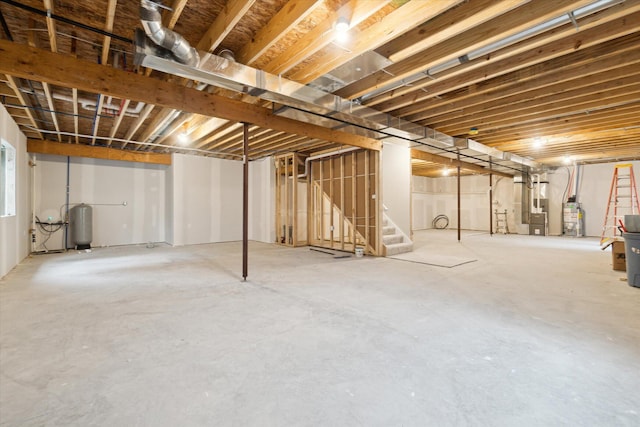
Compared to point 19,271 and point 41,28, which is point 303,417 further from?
point 19,271

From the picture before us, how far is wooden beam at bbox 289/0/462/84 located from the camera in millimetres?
2379

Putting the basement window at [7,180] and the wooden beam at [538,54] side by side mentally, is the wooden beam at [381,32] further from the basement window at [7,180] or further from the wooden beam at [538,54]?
the basement window at [7,180]

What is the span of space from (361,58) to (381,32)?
486 mm

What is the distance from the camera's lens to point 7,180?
5082 millimetres

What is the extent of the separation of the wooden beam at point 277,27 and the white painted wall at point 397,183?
13.2 feet

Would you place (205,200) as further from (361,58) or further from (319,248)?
(361,58)

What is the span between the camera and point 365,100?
179 inches

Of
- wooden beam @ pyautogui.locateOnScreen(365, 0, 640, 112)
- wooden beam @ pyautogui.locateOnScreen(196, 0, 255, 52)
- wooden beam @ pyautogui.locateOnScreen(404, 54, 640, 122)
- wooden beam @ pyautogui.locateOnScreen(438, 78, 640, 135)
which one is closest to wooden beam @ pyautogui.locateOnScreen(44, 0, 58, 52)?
wooden beam @ pyautogui.locateOnScreen(196, 0, 255, 52)

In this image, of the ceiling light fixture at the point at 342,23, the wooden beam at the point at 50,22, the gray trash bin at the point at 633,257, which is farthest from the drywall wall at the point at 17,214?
the gray trash bin at the point at 633,257

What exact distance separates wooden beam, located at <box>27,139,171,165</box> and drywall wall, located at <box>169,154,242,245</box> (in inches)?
26.3

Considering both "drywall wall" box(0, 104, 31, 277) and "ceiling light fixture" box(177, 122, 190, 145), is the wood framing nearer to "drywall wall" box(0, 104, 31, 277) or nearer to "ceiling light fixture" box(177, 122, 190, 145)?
"ceiling light fixture" box(177, 122, 190, 145)

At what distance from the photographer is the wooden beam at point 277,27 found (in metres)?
2.42

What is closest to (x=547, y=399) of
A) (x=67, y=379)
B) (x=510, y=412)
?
(x=510, y=412)

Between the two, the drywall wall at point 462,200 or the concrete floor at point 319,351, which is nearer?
the concrete floor at point 319,351
